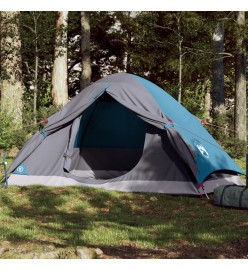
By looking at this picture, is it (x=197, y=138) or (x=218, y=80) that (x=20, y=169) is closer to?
(x=197, y=138)

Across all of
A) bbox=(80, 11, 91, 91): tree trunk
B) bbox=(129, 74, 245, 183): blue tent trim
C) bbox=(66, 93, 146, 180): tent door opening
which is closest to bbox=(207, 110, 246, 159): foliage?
bbox=(66, 93, 146, 180): tent door opening

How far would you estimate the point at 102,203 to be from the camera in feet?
24.4

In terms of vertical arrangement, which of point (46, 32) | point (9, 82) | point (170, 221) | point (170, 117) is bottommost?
point (170, 221)

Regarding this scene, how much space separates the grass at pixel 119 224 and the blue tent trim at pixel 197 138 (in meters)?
0.67

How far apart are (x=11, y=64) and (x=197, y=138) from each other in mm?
9315

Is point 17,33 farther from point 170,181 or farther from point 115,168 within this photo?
point 170,181

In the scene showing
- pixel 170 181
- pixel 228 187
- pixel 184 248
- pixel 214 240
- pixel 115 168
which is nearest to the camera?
pixel 184 248

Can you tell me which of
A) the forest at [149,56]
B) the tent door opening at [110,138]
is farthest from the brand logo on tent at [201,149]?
the forest at [149,56]

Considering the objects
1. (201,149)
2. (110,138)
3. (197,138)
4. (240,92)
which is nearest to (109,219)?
(201,149)

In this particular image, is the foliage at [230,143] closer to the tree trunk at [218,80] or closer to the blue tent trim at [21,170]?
the tree trunk at [218,80]

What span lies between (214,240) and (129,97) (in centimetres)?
392

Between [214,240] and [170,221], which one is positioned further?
[170,221]

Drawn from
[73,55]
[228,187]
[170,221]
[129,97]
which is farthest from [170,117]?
[73,55]

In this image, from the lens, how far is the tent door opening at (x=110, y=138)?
1029 cm
